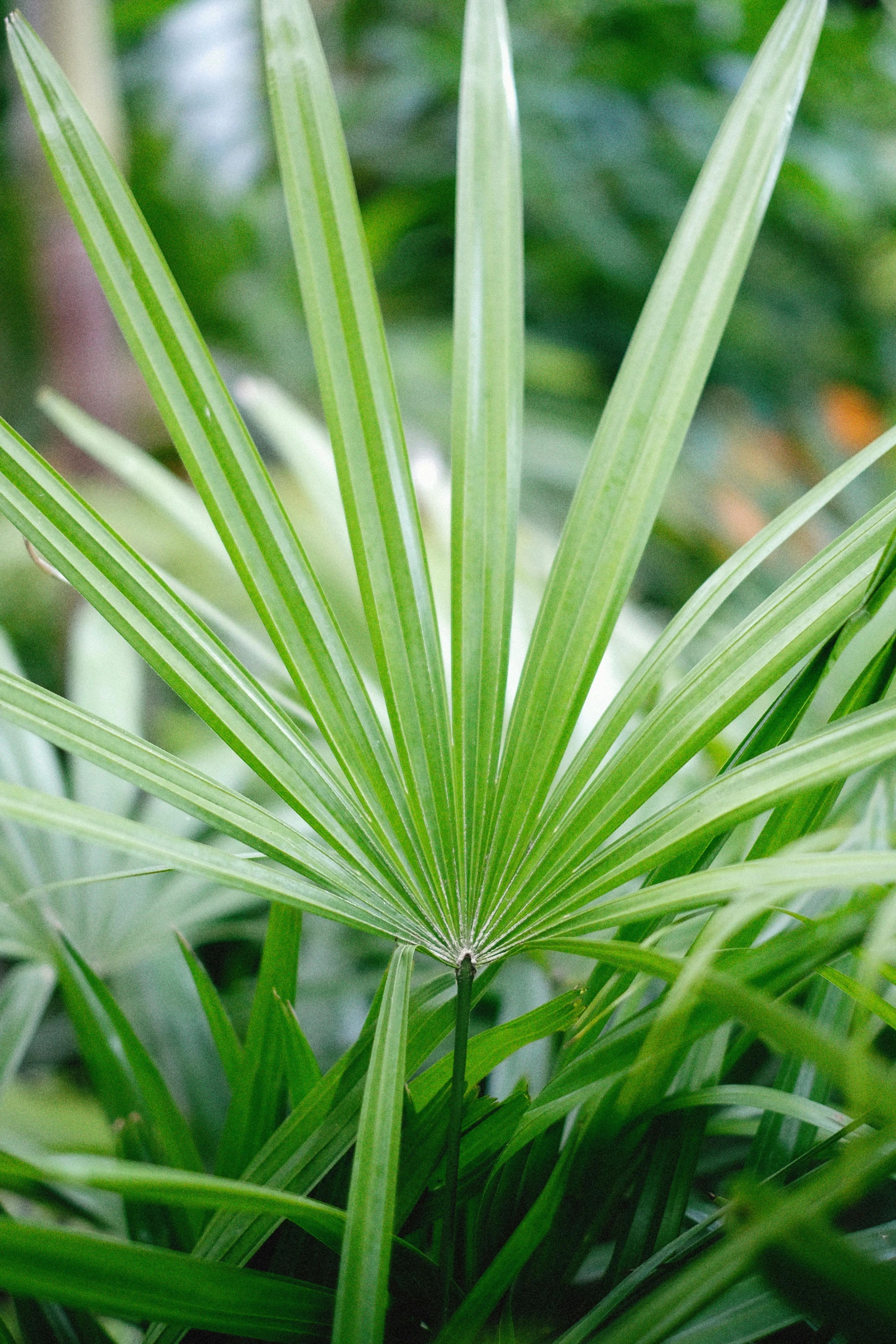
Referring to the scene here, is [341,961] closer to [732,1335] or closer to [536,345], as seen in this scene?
[732,1335]

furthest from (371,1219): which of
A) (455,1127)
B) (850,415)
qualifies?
(850,415)

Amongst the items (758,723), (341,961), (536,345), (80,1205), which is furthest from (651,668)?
(536,345)

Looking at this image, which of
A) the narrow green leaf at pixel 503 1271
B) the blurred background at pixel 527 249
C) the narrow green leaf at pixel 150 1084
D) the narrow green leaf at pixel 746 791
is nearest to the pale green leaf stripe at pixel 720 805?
the narrow green leaf at pixel 746 791

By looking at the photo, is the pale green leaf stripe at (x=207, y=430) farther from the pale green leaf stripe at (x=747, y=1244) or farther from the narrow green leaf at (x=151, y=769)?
the pale green leaf stripe at (x=747, y=1244)

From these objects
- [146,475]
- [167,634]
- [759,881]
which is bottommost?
[759,881]

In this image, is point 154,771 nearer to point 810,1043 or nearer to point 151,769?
point 151,769

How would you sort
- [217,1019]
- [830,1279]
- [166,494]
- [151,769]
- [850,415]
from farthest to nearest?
[850,415] → [166,494] → [217,1019] → [151,769] → [830,1279]

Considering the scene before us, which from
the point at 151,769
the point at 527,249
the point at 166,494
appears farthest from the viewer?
the point at 527,249
